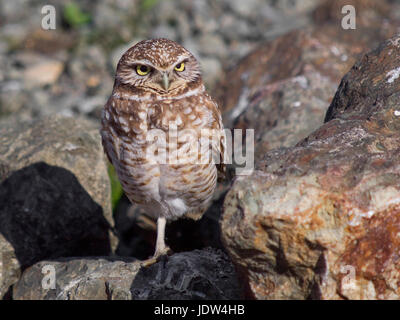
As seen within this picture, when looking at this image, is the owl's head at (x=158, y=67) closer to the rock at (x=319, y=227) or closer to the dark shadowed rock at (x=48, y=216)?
the rock at (x=319, y=227)

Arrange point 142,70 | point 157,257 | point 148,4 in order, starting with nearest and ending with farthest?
point 142,70 → point 157,257 → point 148,4

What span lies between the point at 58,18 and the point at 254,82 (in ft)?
17.5

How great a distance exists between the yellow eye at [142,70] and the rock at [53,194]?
1694mm

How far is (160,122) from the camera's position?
357 centimetres

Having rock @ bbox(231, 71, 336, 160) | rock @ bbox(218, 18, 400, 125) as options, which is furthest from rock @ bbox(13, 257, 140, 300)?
rock @ bbox(218, 18, 400, 125)

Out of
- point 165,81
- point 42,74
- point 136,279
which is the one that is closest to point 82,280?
point 136,279

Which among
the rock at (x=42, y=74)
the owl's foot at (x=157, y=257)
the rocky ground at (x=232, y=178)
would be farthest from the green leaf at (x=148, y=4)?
the owl's foot at (x=157, y=257)

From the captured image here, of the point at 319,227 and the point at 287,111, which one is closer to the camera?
the point at 319,227

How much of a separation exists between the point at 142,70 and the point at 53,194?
1755 millimetres

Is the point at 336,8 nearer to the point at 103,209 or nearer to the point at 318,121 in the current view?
the point at 318,121

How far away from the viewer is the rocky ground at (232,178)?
2.56 meters

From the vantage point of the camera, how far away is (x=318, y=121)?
4.86 metres

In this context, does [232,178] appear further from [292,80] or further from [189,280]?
[292,80]
